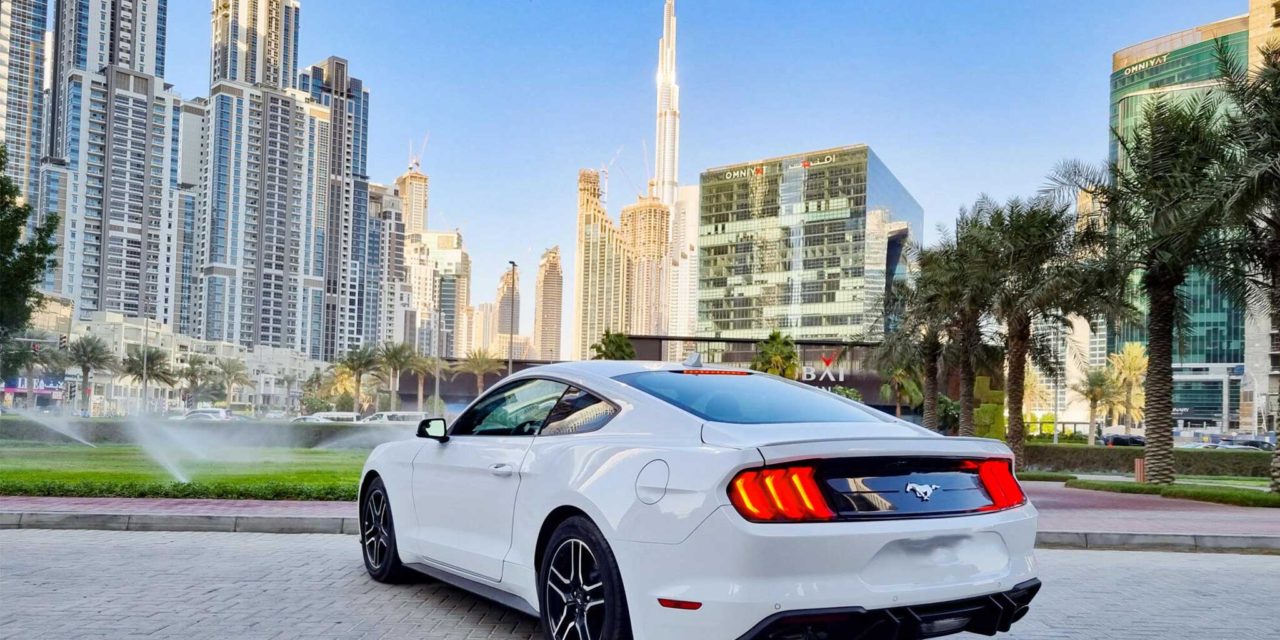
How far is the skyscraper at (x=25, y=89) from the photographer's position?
11631 centimetres

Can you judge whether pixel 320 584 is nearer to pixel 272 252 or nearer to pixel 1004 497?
pixel 1004 497

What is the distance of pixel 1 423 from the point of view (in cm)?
4344

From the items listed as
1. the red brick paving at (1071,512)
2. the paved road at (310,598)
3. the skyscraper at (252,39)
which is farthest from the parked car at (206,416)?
the skyscraper at (252,39)

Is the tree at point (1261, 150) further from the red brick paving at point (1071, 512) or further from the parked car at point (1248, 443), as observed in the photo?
the parked car at point (1248, 443)

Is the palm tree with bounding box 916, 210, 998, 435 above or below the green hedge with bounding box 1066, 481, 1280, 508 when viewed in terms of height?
above

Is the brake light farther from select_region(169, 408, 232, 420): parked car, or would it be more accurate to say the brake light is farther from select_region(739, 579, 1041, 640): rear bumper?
select_region(169, 408, 232, 420): parked car

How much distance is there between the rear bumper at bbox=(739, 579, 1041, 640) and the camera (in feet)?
11.0

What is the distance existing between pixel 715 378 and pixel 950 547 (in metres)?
1.46

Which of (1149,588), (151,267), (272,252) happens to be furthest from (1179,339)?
(272,252)

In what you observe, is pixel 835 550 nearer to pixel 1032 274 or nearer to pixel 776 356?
pixel 1032 274

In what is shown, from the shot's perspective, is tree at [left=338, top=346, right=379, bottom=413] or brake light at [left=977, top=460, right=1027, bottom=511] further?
tree at [left=338, top=346, right=379, bottom=413]

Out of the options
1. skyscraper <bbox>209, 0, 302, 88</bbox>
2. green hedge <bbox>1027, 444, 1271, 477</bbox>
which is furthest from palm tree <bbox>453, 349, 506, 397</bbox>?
skyscraper <bbox>209, 0, 302, 88</bbox>

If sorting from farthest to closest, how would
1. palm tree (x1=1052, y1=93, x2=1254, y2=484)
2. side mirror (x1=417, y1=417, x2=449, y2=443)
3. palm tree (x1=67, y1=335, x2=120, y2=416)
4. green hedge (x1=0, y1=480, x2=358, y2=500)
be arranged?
palm tree (x1=67, y1=335, x2=120, y2=416)
palm tree (x1=1052, y1=93, x2=1254, y2=484)
green hedge (x1=0, y1=480, x2=358, y2=500)
side mirror (x1=417, y1=417, x2=449, y2=443)

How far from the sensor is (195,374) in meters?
91.1
